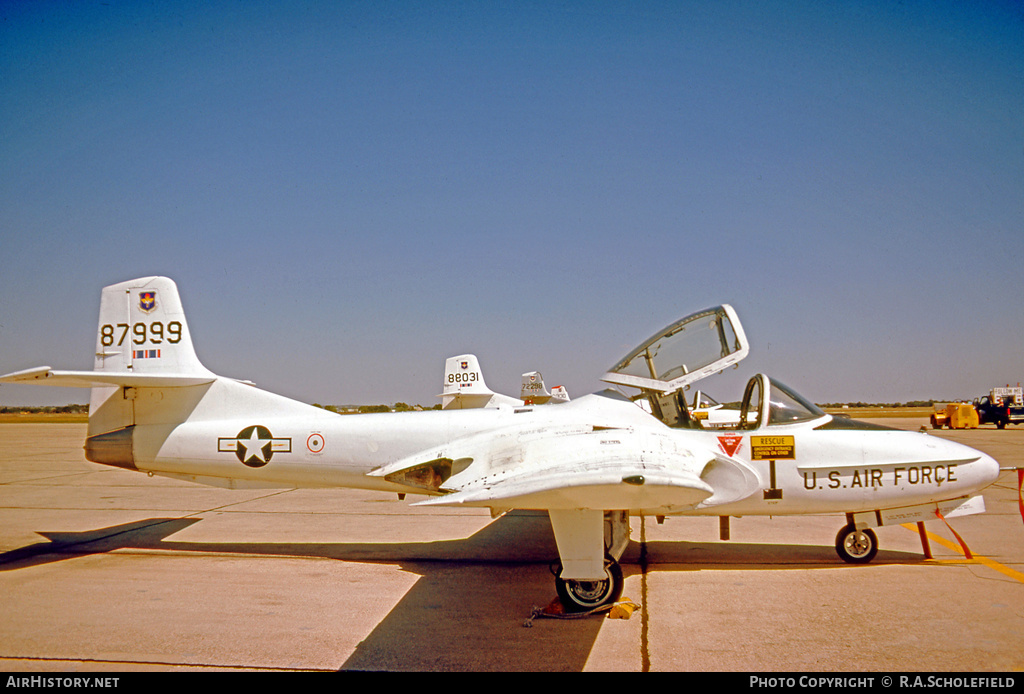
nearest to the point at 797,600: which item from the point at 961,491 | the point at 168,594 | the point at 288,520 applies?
the point at 961,491

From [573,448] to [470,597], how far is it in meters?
1.69

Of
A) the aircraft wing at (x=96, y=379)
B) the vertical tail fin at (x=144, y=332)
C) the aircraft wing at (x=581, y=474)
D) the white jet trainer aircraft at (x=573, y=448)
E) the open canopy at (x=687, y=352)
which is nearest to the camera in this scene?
the aircraft wing at (x=581, y=474)

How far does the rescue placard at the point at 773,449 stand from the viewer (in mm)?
6219

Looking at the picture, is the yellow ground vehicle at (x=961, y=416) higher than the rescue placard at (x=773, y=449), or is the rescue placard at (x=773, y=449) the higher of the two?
the rescue placard at (x=773, y=449)

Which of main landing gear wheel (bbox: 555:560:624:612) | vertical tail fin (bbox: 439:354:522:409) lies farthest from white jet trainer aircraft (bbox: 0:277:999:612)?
vertical tail fin (bbox: 439:354:522:409)

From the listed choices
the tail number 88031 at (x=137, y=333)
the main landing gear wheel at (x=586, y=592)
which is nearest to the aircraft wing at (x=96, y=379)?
the tail number 88031 at (x=137, y=333)

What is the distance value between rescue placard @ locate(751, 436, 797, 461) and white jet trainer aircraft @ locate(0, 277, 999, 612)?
2 cm

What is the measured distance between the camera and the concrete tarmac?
446 centimetres

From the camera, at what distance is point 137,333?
7.73 metres

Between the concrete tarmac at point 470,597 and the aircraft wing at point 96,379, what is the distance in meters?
2.00

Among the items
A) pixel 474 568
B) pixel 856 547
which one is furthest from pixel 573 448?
pixel 856 547

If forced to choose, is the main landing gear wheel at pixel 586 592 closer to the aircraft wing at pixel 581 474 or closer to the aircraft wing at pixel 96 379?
the aircraft wing at pixel 581 474

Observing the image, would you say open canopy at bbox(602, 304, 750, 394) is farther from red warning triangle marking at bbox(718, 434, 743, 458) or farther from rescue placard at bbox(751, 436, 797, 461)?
rescue placard at bbox(751, 436, 797, 461)

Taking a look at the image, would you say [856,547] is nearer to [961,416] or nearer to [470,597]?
[470,597]
